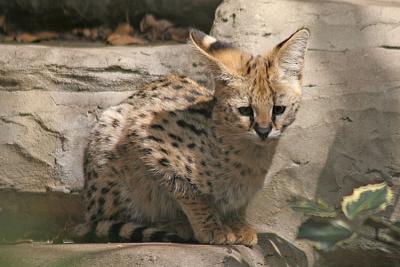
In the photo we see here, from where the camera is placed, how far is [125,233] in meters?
3.86

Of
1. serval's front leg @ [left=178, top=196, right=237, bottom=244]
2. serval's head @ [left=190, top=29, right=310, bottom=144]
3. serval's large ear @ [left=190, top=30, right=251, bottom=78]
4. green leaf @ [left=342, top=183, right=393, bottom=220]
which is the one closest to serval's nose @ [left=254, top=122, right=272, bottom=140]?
serval's head @ [left=190, top=29, right=310, bottom=144]

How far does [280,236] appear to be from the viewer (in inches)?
156

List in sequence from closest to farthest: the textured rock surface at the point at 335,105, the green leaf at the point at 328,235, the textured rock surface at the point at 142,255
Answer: the green leaf at the point at 328,235 < the textured rock surface at the point at 142,255 < the textured rock surface at the point at 335,105

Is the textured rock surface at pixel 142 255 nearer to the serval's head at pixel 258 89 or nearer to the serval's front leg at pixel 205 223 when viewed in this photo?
the serval's front leg at pixel 205 223

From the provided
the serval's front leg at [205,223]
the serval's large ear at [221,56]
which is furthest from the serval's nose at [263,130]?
the serval's front leg at [205,223]

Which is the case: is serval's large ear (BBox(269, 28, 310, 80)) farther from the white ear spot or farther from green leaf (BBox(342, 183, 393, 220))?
green leaf (BBox(342, 183, 393, 220))

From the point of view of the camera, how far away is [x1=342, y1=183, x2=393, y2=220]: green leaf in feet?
9.00

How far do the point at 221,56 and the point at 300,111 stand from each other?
27.4 inches

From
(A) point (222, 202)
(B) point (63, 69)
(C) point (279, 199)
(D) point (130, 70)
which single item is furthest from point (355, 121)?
(B) point (63, 69)

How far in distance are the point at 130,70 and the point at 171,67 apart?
0.82 feet

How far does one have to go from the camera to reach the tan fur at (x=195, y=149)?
360cm

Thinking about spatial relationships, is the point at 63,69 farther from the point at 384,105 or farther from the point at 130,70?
the point at 384,105

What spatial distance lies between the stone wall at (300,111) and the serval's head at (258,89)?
53 cm

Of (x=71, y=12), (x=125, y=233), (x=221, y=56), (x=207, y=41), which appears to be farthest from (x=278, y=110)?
(x=71, y=12)
